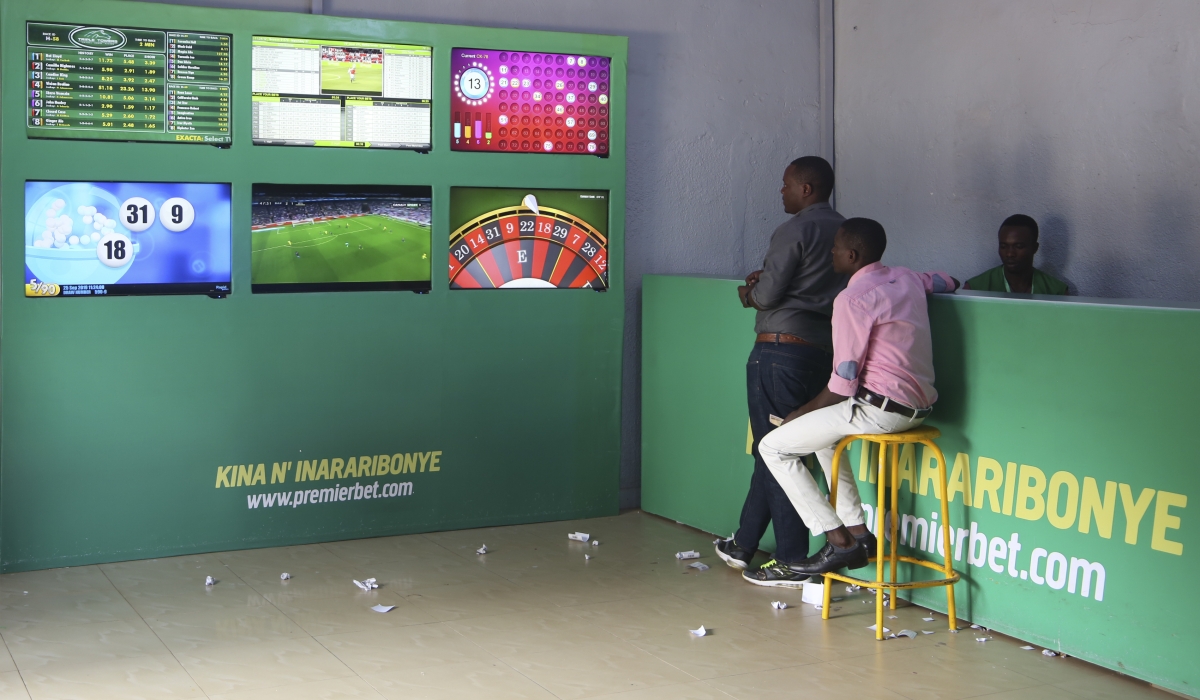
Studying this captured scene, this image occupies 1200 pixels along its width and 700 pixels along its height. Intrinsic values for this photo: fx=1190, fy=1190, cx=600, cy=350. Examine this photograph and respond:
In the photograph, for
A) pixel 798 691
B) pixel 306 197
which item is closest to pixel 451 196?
pixel 306 197

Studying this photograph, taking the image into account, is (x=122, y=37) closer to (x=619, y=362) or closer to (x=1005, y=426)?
(x=619, y=362)

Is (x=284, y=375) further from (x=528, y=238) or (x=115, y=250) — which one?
(x=528, y=238)

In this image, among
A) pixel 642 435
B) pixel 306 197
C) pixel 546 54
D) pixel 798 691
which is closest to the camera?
pixel 798 691

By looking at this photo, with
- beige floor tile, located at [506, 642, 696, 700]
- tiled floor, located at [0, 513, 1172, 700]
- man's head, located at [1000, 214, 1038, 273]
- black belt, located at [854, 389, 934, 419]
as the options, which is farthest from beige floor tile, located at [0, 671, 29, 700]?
man's head, located at [1000, 214, 1038, 273]

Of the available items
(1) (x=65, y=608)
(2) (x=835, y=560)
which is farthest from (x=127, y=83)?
(2) (x=835, y=560)

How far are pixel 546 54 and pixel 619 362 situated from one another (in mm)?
1661

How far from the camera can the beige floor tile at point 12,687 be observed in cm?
376

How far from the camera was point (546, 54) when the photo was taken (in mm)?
6117

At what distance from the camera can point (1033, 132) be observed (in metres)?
5.93

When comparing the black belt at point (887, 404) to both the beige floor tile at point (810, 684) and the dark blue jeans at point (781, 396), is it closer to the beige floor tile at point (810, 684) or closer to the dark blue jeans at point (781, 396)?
the dark blue jeans at point (781, 396)

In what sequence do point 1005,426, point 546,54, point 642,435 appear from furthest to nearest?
point 642,435 → point 546,54 → point 1005,426

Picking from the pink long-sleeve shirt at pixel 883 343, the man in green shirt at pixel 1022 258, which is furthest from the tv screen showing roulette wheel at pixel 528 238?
the pink long-sleeve shirt at pixel 883 343

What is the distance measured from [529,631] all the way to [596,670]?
494mm

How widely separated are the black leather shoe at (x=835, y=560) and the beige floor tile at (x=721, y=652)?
0.42 metres
